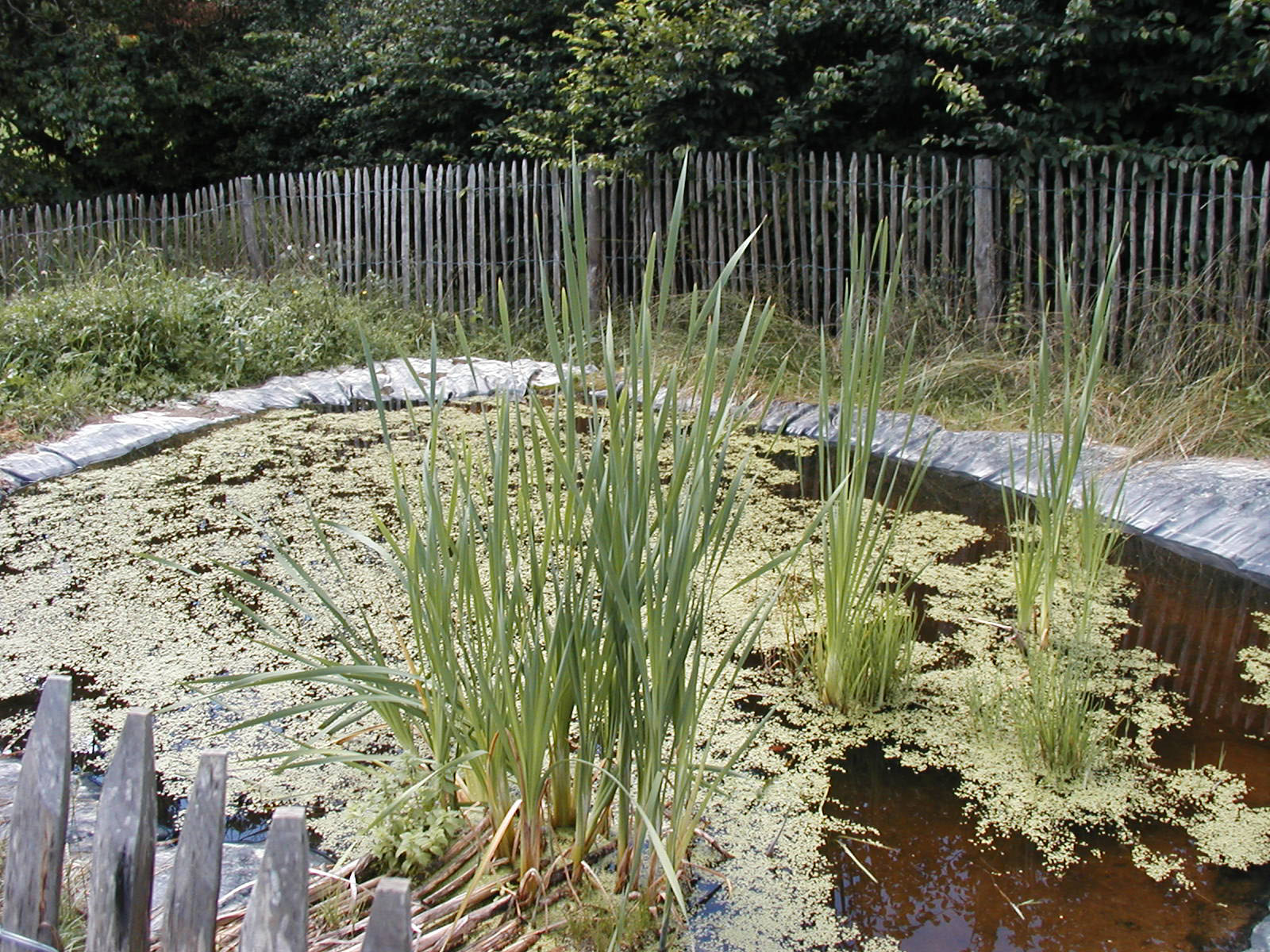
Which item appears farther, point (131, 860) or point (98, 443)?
point (98, 443)

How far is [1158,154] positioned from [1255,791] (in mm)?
4055

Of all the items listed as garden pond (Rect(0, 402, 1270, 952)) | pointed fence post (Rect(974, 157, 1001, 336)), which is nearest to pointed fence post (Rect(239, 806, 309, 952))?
garden pond (Rect(0, 402, 1270, 952))

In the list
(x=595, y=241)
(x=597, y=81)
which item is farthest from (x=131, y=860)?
(x=597, y=81)

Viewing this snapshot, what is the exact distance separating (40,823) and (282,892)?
0.41 m

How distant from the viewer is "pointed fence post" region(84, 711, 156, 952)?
1.20 metres

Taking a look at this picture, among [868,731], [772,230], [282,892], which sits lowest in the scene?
Answer: [868,731]

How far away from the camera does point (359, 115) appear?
376 inches

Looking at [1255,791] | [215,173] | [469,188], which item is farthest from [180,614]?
[215,173]

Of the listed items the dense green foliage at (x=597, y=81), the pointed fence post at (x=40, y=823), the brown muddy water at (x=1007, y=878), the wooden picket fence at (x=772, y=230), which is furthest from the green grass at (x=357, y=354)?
the pointed fence post at (x=40, y=823)

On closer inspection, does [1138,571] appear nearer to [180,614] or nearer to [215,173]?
[180,614]

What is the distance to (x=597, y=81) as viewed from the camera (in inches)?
289

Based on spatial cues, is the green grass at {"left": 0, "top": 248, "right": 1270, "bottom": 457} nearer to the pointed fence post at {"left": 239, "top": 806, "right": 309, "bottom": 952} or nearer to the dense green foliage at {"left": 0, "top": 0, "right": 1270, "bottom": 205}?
the dense green foliage at {"left": 0, "top": 0, "right": 1270, "bottom": 205}

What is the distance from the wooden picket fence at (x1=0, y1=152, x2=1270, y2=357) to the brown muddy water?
2.19 metres

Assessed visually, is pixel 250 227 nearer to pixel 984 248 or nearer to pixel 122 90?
pixel 122 90
